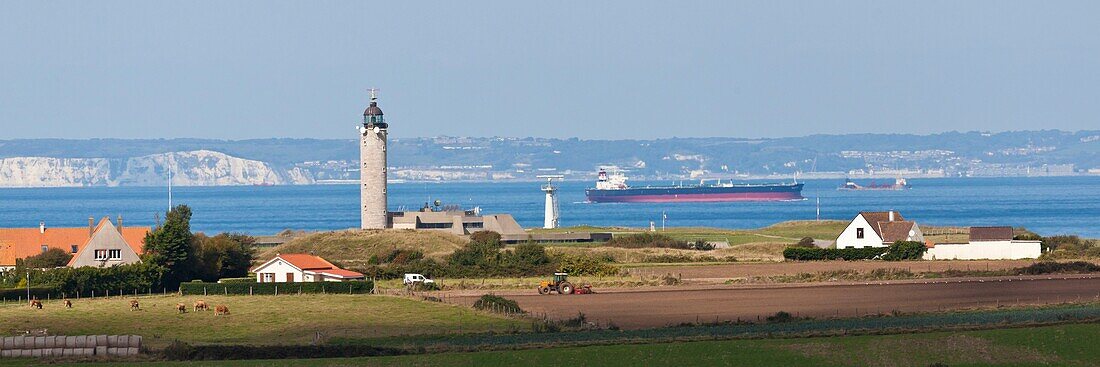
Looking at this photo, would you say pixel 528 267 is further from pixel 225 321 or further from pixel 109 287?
pixel 225 321

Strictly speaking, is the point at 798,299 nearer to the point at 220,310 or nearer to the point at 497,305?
the point at 497,305

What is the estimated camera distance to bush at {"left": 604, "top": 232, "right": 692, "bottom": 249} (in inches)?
2987

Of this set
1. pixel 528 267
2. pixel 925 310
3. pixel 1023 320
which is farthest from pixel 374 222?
pixel 1023 320

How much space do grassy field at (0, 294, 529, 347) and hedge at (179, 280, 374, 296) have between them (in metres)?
2.95

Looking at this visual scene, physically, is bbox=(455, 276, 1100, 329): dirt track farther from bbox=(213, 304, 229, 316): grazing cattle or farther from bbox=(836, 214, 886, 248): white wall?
bbox=(836, 214, 886, 248): white wall

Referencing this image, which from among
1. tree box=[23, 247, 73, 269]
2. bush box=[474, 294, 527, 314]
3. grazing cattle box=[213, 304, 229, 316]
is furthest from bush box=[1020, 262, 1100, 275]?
tree box=[23, 247, 73, 269]

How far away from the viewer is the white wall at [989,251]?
2554 inches

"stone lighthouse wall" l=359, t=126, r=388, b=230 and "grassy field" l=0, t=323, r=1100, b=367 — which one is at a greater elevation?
"stone lighthouse wall" l=359, t=126, r=388, b=230

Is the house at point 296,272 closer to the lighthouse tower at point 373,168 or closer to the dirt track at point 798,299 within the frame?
the dirt track at point 798,299

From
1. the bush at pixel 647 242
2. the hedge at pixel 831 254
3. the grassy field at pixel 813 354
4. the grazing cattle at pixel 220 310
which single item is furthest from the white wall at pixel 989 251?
the grassy field at pixel 813 354

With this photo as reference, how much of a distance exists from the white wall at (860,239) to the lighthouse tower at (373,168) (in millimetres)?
25949

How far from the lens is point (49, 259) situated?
54.3 metres

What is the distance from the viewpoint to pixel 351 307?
43.5m

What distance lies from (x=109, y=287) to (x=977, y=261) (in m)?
33.0
